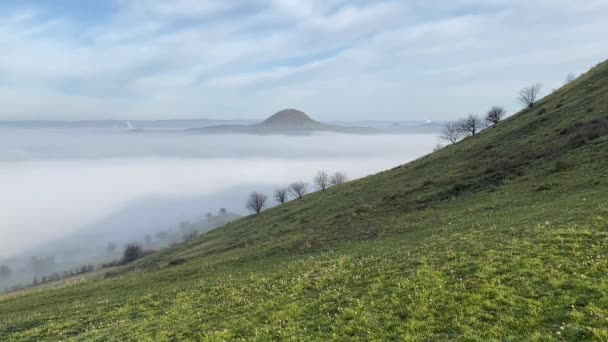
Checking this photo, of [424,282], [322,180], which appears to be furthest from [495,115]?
[424,282]

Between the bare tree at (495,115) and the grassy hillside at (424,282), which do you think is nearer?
the grassy hillside at (424,282)

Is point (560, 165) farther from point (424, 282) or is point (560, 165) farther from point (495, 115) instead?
point (495, 115)

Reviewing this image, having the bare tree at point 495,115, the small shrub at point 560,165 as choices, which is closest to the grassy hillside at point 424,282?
the small shrub at point 560,165

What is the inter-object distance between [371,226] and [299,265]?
52.3ft

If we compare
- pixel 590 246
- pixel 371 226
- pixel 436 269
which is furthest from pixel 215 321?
pixel 371 226

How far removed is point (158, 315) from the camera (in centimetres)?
1917

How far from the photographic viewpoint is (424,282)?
16.0 m

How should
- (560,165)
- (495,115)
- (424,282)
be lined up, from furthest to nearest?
(495,115), (560,165), (424,282)

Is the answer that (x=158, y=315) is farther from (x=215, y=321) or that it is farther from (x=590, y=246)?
(x=590, y=246)

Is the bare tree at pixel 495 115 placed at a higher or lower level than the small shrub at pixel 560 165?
higher

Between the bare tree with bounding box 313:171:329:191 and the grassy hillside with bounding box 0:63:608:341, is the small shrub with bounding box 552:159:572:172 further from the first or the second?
the bare tree with bounding box 313:171:329:191

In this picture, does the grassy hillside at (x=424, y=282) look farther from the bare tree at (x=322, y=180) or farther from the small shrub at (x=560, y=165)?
the bare tree at (x=322, y=180)

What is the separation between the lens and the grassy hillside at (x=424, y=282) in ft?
40.8

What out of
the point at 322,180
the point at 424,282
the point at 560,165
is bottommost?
the point at 424,282
